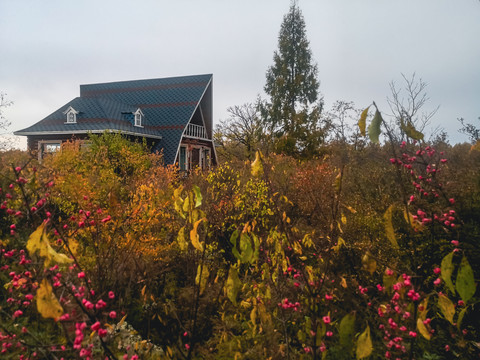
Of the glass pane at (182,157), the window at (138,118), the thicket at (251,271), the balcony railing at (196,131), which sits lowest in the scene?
the thicket at (251,271)

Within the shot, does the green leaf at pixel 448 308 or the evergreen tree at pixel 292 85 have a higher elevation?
the evergreen tree at pixel 292 85

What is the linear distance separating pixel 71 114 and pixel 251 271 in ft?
70.7

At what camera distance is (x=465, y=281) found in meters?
1.39

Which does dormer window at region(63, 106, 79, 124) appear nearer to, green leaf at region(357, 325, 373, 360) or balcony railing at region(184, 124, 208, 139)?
balcony railing at region(184, 124, 208, 139)

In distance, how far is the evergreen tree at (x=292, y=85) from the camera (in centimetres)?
2712

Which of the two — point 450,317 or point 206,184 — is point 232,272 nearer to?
point 450,317

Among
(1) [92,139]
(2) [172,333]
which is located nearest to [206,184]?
(2) [172,333]

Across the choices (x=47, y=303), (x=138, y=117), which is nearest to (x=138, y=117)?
(x=138, y=117)

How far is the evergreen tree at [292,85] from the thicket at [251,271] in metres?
15.4

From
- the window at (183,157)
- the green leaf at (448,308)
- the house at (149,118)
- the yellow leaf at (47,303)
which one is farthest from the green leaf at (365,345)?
the window at (183,157)

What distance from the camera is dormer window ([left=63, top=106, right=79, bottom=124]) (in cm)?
2221

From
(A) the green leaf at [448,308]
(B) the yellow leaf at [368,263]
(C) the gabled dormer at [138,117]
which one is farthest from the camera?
(C) the gabled dormer at [138,117]

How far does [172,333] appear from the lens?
4836 mm

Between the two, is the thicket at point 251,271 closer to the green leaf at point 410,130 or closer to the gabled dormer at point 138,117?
the green leaf at point 410,130
